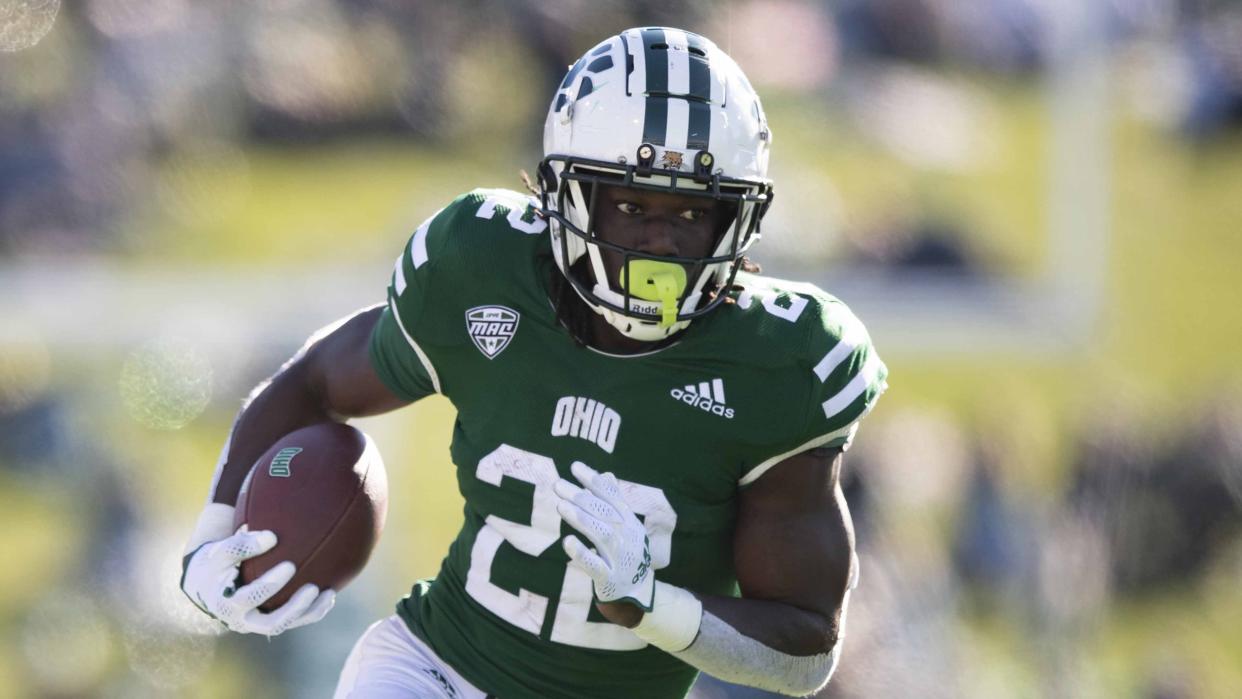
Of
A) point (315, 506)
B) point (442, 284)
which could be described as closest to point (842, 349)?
point (442, 284)

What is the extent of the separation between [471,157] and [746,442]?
10.4 ft

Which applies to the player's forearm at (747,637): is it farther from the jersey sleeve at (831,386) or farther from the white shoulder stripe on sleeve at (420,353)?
the white shoulder stripe on sleeve at (420,353)

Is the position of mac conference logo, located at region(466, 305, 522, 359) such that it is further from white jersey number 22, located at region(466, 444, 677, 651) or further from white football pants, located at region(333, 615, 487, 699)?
white football pants, located at region(333, 615, 487, 699)

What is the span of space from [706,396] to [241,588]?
0.74m

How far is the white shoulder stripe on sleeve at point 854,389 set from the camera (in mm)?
2244

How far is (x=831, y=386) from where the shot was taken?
2258 millimetres

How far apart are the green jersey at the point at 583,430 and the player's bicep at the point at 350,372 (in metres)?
0.15

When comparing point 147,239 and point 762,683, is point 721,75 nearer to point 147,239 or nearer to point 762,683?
point 762,683

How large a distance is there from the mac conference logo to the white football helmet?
0.39ft

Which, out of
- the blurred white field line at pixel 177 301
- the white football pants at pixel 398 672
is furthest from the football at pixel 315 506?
the blurred white field line at pixel 177 301

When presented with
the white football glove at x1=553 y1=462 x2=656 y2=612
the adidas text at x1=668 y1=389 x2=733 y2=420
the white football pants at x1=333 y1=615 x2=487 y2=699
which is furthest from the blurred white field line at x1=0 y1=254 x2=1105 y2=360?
the white football glove at x1=553 y1=462 x2=656 y2=612

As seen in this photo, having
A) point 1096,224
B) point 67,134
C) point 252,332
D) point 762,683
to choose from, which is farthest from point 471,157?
point 762,683

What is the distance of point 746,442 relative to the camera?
7.32ft

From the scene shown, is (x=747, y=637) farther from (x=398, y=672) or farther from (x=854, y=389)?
(x=398, y=672)
